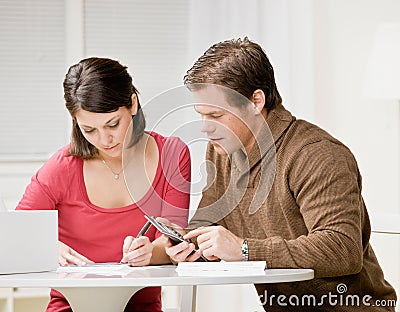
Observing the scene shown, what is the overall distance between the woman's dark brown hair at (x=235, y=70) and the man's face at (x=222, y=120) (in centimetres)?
3

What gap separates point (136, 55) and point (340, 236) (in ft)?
7.06

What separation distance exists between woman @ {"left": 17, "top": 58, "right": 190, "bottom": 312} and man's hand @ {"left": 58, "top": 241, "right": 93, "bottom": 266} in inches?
3.8

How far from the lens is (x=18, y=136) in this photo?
11.9 feet

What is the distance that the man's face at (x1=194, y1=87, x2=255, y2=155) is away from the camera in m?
1.88

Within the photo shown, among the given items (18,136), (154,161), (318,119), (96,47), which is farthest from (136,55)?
(154,161)

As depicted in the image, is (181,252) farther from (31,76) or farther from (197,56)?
(31,76)


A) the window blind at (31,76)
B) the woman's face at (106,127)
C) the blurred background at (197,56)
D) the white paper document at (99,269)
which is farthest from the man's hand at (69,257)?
the window blind at (31,76)

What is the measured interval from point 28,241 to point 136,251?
0.88 feet

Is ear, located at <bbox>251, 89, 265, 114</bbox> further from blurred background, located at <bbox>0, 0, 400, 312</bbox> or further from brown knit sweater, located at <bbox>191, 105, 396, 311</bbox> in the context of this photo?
blurred background, located at <bbox>0, 0, 400, 312</bbox>

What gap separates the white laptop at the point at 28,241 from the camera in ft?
5.55

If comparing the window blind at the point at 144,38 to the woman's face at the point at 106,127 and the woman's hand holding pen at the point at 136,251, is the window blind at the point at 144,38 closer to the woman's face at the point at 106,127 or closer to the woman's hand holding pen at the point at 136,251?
the woman's face at the point at 106,127

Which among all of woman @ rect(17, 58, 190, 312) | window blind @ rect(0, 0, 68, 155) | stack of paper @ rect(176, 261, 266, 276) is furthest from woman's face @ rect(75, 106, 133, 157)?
window blind @ rect(0, 0, 68, 155)

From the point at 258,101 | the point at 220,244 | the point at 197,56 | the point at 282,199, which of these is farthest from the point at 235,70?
the point at 197,56

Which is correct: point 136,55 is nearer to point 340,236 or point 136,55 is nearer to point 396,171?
point 396,171
